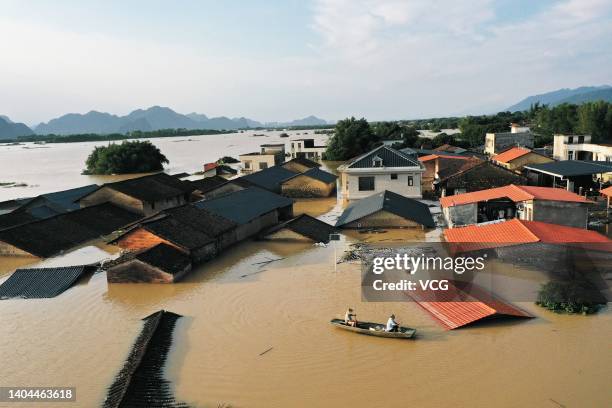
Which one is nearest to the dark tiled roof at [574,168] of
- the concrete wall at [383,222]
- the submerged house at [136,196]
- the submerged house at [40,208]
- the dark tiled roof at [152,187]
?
the concrete wall at [383,222]

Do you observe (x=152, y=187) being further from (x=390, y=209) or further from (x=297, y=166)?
(x=297, y=166)

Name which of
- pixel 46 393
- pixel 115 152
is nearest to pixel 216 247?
pixel 46 393

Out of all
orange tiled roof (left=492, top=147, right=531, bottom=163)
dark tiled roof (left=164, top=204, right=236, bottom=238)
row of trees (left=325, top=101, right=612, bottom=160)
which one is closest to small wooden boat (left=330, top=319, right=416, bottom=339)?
dark tiled roof (left=164, top=204, right=236, bottom=238)

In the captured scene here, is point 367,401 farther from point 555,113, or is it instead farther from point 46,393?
point 555,113

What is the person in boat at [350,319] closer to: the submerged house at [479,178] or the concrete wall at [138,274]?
the concrete wall at [138,274]

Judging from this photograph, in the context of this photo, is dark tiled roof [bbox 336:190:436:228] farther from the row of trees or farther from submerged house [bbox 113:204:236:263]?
the row of trees

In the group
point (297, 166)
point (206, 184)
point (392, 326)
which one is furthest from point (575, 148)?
point (392, 326)
